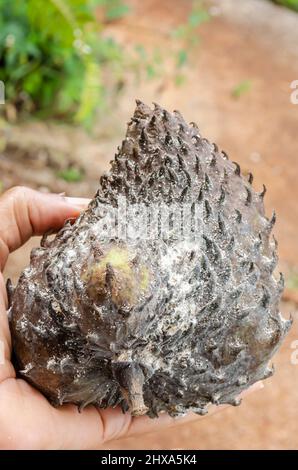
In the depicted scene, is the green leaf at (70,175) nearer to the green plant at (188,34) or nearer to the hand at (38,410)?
the green plant at (188,34)

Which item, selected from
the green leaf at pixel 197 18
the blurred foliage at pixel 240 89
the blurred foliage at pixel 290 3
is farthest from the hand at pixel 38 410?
the blurred foliage at pixel 290 3

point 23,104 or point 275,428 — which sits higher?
point 23,104

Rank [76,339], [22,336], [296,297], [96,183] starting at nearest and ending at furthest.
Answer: [76,339], [22,336], [296,297], [96,183]

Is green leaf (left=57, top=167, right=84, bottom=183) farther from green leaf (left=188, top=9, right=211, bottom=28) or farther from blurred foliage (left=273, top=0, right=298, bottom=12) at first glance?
blurred foliage (left=273, top=0, right=298, bottom=12)

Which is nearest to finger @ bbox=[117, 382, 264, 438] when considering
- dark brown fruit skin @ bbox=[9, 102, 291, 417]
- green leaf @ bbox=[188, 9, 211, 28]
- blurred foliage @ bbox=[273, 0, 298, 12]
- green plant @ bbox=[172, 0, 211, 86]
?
dark brown fruit skin @ bbox=[9, 102, 291, 417]

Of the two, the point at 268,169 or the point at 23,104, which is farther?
the point at 268,169

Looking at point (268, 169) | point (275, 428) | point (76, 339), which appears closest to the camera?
point (76, 339)

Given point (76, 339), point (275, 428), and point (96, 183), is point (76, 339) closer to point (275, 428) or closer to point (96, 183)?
point (275, 428)

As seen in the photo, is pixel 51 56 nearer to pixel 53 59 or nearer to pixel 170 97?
pixel 53 59

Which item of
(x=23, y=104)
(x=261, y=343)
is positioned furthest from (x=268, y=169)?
(x=261, y=343)
